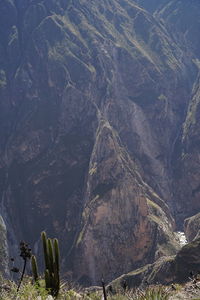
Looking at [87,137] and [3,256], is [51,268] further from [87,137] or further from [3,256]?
[87,137]

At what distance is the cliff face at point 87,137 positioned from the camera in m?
106

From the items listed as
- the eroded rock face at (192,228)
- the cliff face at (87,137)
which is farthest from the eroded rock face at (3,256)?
the eroded rock face at (192,228)

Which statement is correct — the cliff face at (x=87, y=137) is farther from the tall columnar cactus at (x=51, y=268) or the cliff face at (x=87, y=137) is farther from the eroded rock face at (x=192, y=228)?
the tall columnar cactus at (x=51, y=268)

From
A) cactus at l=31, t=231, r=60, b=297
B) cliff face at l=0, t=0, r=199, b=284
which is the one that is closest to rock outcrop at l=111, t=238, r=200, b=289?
cliff face at l=0, t=0, r=199, b=284

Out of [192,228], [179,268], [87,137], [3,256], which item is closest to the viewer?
[179,268]

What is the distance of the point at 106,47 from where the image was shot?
18012cm

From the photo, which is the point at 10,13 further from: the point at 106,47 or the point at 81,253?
the point at 81,253

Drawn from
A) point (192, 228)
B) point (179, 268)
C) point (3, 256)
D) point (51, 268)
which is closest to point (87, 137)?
point (192, 228)

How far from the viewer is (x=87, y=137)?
139 meters

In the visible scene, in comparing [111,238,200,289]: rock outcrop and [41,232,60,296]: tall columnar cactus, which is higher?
[41,232,60,296]: tall columnar cactus

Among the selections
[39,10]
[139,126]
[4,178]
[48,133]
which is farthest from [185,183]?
[39,10]

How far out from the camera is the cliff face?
349ft

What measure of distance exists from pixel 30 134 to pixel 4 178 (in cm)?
1826

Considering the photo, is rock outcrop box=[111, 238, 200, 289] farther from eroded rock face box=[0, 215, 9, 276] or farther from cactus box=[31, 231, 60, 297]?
cactus box=[31, 231, 60, 297]
